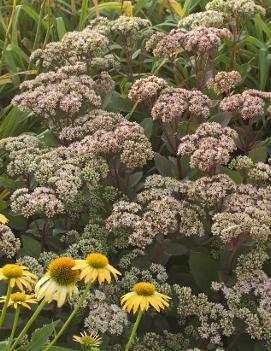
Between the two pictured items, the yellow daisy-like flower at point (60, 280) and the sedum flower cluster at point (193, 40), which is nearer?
the yellow daisy-like flower at point (60, 280)

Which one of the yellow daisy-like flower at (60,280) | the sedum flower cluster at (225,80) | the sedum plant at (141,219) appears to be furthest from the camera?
the sedum flower cluster at (225,80)

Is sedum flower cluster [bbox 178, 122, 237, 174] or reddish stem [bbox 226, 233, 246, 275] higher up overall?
sedum flower cluster [bbox 178, 122, 237, 174]

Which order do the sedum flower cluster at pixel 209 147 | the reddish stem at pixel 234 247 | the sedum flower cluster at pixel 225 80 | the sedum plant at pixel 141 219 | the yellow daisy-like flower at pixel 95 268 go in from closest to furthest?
the yellow daisy-like flower at pixel 95 268 < the sedum plant at pixel 141 219 < the reddish stem at pixel 234 247 < the sedum flower cluster at pixel 209 147 < the sedum flower cluster at pixel 225 80

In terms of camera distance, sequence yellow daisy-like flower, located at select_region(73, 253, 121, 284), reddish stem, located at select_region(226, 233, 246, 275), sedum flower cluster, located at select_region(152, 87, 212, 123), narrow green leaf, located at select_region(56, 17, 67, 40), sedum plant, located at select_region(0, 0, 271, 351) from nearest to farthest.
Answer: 1. yellow daisy-like flower, located at select_region(73, 253, 121, 284)
2. sedum plant, located at select_region(0, 0, 271, 351)
3. reddish stem, located at select_region(226, 233, 246, 275)
4. sedum flower cluster, located at select_region(152, 87, 212, 123)
5. narrow green leaf, located at select_region(56, 17, 67, 40)

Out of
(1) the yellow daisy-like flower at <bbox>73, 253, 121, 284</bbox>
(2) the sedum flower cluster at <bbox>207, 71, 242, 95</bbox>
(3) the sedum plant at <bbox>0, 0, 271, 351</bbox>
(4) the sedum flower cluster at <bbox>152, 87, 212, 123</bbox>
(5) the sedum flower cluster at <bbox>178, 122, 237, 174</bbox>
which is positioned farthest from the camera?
(2) the sedum flower cluster at <bbox>207, 71, 242, 95</bbox>

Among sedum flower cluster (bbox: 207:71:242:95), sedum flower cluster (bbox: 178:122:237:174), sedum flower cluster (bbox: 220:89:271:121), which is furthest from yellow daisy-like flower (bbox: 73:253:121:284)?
sedum flower cluster (bbox: 207:71:242:95)

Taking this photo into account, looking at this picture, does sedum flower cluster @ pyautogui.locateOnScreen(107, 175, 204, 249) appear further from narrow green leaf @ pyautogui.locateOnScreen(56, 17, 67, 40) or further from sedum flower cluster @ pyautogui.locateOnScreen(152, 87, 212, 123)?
narrow green leaf @ pyautogui.locateOnScreen(56, 17, 67, 40)

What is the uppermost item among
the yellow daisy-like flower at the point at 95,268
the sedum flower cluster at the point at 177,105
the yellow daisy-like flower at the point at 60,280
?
the yellow daisy-like flower at the point at 60,280

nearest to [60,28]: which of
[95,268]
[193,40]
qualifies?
[193,40]

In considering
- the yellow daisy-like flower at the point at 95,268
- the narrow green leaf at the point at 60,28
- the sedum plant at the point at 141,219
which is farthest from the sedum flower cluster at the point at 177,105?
the narrow green leaf at the point at 60,28

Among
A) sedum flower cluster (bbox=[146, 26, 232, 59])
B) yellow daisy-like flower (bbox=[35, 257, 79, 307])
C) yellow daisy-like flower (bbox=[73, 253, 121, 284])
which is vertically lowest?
sedum flower cluster (bbox=[146, 26, 232, 59])

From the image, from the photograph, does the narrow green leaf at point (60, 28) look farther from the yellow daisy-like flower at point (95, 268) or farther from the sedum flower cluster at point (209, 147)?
the yellow daisy-like flower at point (95, 268)

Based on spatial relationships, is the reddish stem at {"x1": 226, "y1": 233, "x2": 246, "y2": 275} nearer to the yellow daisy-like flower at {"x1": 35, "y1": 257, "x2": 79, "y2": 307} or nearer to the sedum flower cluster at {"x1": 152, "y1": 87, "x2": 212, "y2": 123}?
the sedum flower cluster at {"x1": 152, "y1": 87, "x2": 212, "y2": 123}

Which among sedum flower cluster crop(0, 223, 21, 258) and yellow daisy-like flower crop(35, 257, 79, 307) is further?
sedum flower cluster crop(0, 223, 21, 258)
